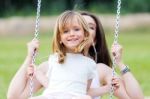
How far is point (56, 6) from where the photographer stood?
3678 centimetres

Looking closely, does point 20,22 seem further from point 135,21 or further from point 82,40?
point 82,40

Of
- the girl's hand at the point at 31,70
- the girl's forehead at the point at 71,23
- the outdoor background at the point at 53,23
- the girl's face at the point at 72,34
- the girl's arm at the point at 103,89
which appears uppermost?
the girl's forehead at the point at 71,23

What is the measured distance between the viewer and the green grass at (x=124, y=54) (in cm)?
1576

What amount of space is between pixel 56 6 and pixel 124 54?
1374 centimetres

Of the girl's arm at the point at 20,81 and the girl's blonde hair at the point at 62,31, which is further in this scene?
the girl's arm at the point at 20,81

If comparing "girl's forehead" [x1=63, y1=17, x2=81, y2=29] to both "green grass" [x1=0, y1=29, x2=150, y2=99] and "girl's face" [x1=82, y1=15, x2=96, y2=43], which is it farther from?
"green grass" [x1=0, y1=29, x2=150, y2=99]

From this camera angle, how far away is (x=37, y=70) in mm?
6367

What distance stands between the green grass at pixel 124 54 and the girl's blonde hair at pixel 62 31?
181 inches

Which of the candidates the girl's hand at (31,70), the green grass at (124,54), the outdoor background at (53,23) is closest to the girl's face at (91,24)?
the girl's hand at (31,70)

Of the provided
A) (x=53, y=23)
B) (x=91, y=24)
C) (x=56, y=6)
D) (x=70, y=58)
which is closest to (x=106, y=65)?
(x=91, y=24)

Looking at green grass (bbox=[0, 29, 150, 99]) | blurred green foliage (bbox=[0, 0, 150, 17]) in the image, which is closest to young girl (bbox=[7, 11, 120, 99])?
green grass (bbox=[0, 29, 150, 99])

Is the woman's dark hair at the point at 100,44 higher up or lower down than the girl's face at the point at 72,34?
lower down

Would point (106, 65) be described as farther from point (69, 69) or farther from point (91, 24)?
point (69, 69)

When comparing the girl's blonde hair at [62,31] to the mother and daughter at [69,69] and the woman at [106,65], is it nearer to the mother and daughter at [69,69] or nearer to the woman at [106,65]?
the mother and daughter at [69,69]
